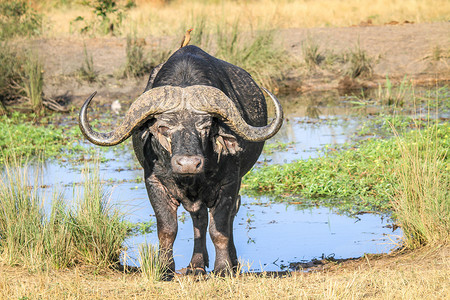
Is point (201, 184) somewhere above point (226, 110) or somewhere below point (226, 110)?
below

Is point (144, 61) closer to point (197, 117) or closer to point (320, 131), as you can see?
point (320, 131)

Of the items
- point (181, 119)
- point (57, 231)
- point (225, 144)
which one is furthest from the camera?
point (57, 231)

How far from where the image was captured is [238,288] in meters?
4.73

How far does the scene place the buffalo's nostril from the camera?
4.70 m

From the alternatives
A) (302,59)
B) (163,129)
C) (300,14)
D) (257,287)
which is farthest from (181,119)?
(300,14)

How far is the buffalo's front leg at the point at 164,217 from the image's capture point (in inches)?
216

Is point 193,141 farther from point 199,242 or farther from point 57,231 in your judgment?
point 57,231

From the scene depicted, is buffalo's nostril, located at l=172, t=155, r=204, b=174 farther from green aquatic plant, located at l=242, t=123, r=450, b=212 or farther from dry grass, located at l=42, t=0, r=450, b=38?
dry grass, located at l=42, t=0, r=450, b=38

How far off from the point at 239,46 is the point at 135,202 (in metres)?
8.72

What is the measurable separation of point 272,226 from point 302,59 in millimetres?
10551

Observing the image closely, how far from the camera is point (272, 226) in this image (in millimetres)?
7215

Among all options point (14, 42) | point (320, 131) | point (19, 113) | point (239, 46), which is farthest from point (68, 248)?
point (14, 42)

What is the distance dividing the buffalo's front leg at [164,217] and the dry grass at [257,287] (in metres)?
0.31

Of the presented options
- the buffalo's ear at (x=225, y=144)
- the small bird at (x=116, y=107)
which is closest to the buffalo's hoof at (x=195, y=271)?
the buffalo's ear at (x=225, y=144)
